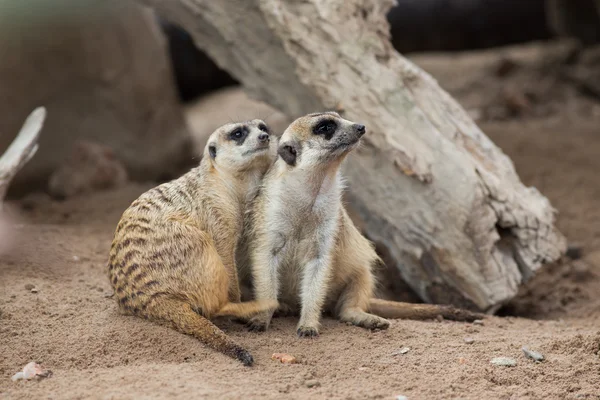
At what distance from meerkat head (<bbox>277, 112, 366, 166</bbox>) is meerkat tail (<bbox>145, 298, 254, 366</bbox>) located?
0.72m

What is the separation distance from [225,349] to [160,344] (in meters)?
0.25

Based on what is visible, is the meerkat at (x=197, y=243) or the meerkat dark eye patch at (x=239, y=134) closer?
the meerkat at (x=197, y=243)

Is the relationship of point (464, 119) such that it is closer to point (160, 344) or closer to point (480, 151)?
point (480, 151)

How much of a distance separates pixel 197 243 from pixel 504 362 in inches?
47.4

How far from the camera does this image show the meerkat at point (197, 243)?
2.74m

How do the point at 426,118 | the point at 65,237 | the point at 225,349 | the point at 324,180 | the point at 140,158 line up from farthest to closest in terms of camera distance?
the point at 140,158
the point at 65,237
the point at 426,118
the point at 324,180
the point at 225,349

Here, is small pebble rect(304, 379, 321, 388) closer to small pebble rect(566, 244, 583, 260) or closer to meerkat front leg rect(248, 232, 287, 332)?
meerkat front leg rect(248, 232, 287, 332)

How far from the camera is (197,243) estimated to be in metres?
2.81

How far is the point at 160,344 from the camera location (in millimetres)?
2639

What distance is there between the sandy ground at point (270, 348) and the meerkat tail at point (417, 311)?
100 millimetres

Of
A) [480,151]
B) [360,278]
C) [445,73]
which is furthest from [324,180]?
[445,73]

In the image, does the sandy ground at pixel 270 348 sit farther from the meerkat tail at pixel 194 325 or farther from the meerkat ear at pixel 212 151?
the meerkat ear at pixel 212 151

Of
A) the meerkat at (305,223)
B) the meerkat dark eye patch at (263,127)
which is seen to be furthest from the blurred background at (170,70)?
the meerkat at (305,223)

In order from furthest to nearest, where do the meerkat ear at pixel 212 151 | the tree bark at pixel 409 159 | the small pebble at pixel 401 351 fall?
the tree bark at pixel 409 159 < the meerkat ear at pixel 212 151 < the small pebble at pixel 401 351
